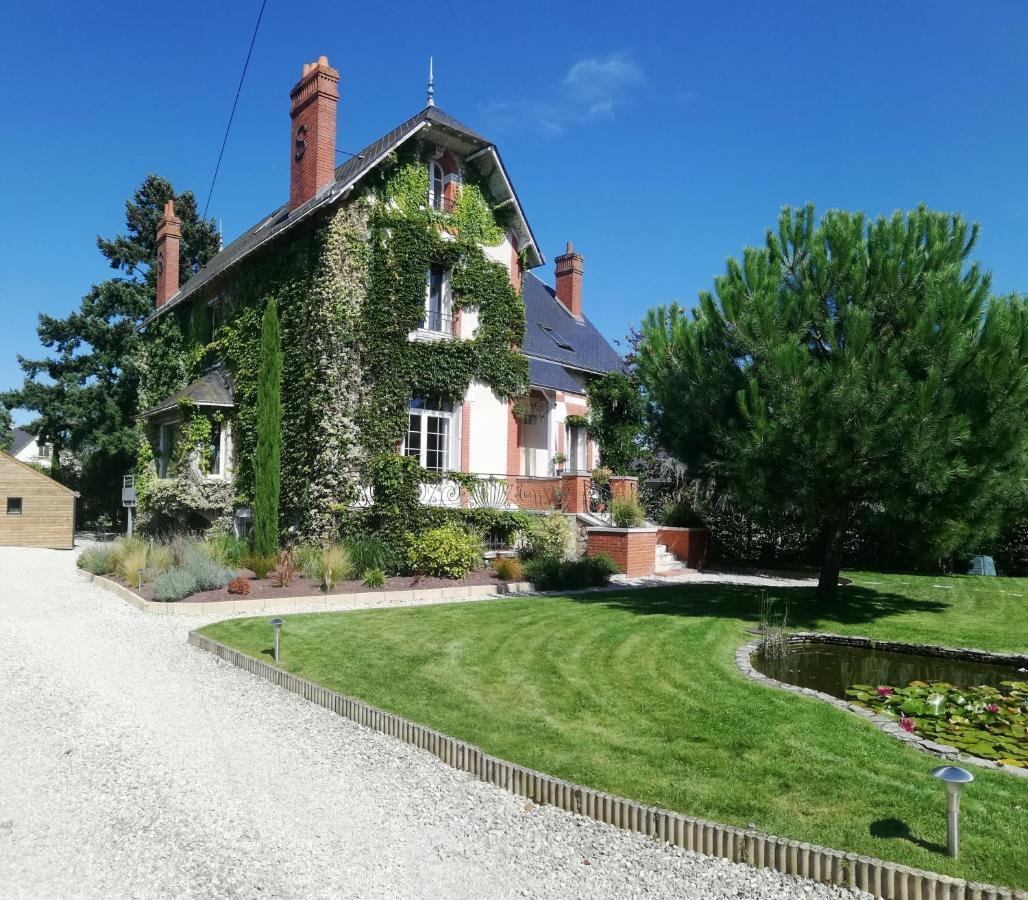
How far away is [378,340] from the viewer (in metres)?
18.3

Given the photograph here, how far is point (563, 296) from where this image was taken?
30406mm

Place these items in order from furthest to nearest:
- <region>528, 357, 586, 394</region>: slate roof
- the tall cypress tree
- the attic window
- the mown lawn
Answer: the attic window → <region>528, 357, 586, 394</region>: slate roof → the tall cypress tree → the mown lawn

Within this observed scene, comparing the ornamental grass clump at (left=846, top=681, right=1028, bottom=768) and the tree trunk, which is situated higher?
the tree trunk

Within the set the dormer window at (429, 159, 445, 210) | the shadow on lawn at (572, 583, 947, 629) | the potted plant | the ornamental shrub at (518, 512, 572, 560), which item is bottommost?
the shadow on lawn at (572, 583, 947, 629)

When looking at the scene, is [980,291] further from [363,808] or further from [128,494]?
[128,494]

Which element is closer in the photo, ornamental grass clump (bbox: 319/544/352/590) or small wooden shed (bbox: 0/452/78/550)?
ornamental grass clump (bbox: 319/544/352/590)

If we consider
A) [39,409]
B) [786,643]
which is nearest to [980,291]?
[786,643]

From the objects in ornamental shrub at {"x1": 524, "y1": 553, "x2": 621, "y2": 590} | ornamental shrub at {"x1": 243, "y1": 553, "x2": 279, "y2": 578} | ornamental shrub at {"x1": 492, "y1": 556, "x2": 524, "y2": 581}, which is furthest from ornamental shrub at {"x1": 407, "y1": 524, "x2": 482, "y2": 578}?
ornamental shrub at {"x1": 243, "y1": 553, "x2": 279, "y2": 578}

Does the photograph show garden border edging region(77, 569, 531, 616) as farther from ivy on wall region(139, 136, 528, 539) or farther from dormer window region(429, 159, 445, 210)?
dormer window region(429, 159, 445, 210)

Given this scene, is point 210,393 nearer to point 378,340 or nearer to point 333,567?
point 378,340

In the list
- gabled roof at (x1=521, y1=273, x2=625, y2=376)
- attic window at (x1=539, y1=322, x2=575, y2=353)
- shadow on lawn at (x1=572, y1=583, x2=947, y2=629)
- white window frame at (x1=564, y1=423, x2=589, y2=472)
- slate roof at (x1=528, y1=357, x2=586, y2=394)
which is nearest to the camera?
shadow on lawn at (x1=572, y1=583, x2=947, y2=629)

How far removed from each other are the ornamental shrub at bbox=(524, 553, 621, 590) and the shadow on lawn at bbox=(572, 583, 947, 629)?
1.18 m

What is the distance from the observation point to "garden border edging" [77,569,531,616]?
1293 centimetres

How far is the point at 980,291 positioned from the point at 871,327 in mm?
1487
